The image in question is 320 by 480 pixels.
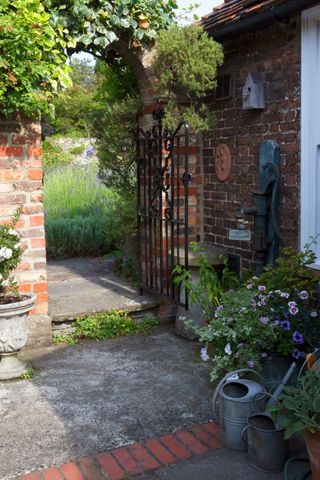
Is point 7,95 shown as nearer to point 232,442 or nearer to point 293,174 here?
point 293,174

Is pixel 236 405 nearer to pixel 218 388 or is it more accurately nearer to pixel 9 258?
pixel 218 388

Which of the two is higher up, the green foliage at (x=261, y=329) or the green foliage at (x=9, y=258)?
the green foliage at (x=9, y=258)

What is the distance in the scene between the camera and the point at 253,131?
5125mm

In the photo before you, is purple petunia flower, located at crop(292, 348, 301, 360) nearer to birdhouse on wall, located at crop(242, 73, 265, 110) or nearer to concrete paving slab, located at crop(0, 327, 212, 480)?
concrete paving slab, located at crop(0, 327, 212, 480)

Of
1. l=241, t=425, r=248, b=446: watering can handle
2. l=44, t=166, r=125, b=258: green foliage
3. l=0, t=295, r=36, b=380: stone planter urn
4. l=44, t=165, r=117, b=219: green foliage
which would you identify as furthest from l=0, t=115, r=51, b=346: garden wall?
l=44, t=165, r=117, b=219: green foliage

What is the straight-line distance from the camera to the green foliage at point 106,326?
5402 mm

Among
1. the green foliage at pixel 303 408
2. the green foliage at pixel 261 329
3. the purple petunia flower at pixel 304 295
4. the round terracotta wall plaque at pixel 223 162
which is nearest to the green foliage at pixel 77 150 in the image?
the round terracotta wall plaque at pixel 223 162

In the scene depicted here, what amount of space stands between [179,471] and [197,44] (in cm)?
362

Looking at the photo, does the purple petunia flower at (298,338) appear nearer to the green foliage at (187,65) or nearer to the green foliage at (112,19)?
the green foliage at (187,65)

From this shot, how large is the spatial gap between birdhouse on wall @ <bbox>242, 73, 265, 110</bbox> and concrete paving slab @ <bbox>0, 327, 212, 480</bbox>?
88.9 inches

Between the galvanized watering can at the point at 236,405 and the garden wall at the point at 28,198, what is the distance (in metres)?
2.19

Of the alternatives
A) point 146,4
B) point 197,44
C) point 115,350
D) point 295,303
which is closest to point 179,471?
point 295,303

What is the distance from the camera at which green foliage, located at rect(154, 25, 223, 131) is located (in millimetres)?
5047

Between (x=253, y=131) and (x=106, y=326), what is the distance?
7.69ft
